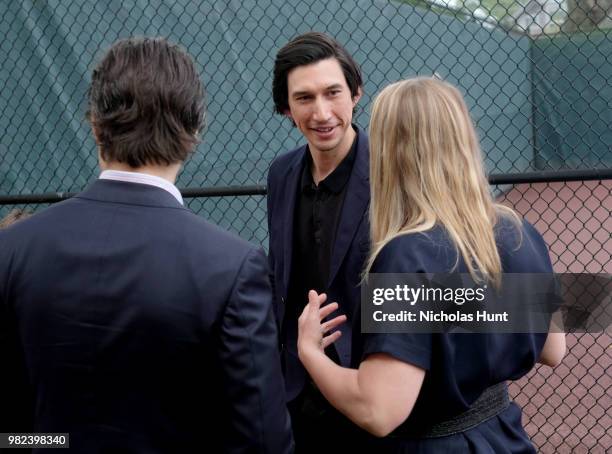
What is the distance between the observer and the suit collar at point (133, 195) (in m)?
1.46

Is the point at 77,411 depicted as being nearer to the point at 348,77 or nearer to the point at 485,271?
the point at 485,271

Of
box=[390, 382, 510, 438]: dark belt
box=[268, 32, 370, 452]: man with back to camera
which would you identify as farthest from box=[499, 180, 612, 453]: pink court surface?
box=[390, 382, 510, 438]: dark belt

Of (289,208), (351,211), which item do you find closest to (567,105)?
(289,208)

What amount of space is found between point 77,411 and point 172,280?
284 mm

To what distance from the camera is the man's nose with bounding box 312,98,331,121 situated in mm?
2465

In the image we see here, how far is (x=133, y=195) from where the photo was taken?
4.80ft

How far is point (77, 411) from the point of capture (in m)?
1.43

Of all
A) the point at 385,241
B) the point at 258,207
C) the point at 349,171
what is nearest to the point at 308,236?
the point at 349,171

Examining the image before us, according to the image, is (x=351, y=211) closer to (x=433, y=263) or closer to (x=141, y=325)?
(x=433, y=263)

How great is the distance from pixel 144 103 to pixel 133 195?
0.16m

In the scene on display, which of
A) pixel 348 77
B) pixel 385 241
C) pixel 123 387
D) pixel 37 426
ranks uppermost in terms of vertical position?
pixel 348 77

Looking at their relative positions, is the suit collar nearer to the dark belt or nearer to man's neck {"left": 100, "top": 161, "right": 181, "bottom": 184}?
man's neck {"left": 100, "top": 161, "right": 181, "bottom": 184}

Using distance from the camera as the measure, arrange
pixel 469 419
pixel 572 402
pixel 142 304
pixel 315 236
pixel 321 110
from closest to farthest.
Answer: pixel 142 304, pixel 469 419, pixel 315 236, pixel 321 110, pixel 572 402

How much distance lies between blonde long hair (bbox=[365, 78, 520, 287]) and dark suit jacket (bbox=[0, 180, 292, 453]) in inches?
13.5
